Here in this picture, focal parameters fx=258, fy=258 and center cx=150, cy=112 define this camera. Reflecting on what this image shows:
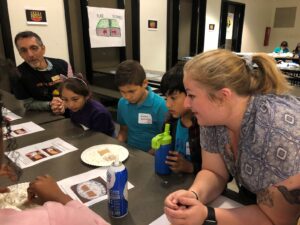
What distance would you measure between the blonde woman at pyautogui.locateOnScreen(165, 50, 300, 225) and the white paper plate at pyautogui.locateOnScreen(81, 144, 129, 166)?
45cm

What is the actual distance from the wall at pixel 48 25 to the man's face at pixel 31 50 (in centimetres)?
138

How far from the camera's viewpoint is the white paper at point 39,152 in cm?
128

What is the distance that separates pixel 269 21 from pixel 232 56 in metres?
10.1

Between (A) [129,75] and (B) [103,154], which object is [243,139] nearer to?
(B) [103,154]

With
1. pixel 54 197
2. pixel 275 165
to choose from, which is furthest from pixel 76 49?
pixel 275 165

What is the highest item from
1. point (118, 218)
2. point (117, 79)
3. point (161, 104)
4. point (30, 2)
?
point (30, 2)

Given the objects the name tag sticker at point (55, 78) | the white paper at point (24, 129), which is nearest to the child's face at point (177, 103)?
the white paper at point (24, 129)

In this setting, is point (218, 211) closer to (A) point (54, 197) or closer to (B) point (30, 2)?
(A) point (54, 197)

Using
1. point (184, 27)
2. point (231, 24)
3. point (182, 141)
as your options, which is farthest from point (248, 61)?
point (231, 24)

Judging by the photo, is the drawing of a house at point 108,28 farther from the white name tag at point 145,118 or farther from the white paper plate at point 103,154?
the white paper plate at point 103,154

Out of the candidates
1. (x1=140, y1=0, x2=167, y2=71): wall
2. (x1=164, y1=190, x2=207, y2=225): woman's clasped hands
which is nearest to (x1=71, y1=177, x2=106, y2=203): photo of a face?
(x1=164, y1=190, x2=207, y2=225): woman's clasped hands

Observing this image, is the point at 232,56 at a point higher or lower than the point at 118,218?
higher

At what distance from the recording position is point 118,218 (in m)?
0.87

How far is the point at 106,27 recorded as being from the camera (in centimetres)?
434
